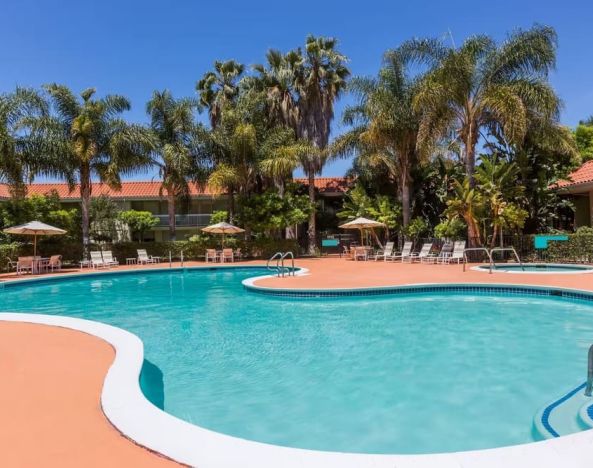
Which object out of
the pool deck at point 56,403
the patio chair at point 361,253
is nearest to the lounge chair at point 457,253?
the patio chair at point 361,253

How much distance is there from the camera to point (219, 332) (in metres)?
9.05

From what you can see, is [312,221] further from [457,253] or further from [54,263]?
[54,263]

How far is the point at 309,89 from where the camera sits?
27844 millimetres

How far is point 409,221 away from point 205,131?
1265 cm

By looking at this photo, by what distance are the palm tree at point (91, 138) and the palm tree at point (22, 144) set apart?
1.69 ft

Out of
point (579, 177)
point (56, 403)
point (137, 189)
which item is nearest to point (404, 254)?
point (579, 177)

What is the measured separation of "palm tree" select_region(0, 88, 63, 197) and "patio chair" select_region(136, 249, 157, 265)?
5733 mm

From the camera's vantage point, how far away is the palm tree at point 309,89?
27688mm

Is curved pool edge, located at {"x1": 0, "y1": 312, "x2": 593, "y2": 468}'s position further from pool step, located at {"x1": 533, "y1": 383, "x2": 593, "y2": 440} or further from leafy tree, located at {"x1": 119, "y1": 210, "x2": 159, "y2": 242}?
leafy tree, located at {"x1": 119, "y1": 210, "x2": 159, "y2": 242}

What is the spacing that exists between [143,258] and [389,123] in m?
14.6

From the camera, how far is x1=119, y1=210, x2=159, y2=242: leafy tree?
1267 inches

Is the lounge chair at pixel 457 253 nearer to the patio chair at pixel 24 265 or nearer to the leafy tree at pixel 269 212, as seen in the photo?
the leafy tree at pixel 269 212

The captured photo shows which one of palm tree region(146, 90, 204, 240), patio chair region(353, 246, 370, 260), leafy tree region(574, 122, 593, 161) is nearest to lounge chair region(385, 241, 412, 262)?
patio chair region(353, 246, 370, 260)

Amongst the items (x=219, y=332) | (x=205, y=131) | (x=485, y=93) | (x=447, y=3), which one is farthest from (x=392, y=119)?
(x=219, y=332)
